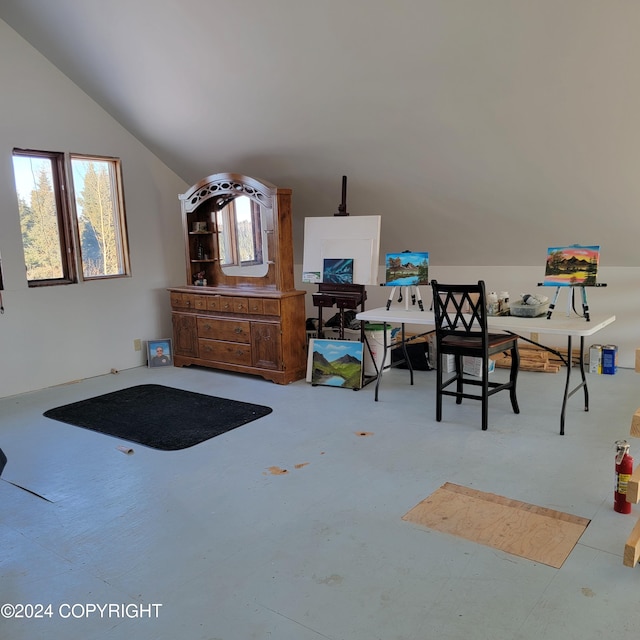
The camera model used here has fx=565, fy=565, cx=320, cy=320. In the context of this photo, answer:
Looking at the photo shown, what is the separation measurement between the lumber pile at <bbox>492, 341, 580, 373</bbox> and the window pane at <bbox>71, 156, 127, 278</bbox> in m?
3.88

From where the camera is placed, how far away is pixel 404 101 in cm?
404

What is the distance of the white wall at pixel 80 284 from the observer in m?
4.82

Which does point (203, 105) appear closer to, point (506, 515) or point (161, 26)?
point (161, 26)

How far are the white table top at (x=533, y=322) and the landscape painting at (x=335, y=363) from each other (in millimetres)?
482

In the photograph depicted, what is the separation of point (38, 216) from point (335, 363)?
296 cm

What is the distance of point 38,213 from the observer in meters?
5.06

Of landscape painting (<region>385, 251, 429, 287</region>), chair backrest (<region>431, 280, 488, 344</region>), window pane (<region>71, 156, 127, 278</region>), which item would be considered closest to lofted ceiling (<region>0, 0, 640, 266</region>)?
window pane (<region>71, 156, 127, 278</region>)

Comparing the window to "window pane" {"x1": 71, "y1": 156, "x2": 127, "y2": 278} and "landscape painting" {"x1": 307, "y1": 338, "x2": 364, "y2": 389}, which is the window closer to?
"window pane" {"x1": 71, "y1": 156, "x2": 127, "y2": 278}

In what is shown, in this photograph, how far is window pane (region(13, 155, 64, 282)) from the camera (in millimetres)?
4945

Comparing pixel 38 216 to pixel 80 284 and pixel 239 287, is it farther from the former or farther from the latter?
pixel 239 287

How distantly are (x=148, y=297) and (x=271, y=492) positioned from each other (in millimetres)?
3604

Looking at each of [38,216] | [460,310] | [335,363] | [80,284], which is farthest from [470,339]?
[38,216]

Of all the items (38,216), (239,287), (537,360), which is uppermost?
(38,216)

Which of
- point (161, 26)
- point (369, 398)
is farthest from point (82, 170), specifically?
point (369, 398)
